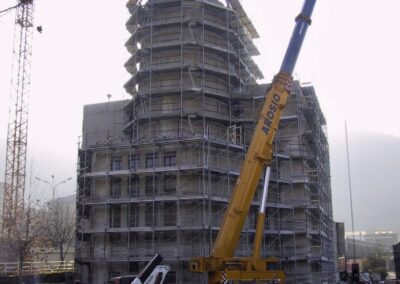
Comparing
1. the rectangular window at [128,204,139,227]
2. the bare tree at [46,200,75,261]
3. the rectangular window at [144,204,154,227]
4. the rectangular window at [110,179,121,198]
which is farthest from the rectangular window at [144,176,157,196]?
the bare tree at [46,200,75,261]

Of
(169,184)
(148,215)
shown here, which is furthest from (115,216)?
(169,184)

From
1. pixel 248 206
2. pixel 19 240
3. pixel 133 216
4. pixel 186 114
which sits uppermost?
pixel 186 114

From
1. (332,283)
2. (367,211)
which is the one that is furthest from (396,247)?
(367,211)

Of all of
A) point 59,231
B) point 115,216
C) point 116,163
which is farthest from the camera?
point 59,231

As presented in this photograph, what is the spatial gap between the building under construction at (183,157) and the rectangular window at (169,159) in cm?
10

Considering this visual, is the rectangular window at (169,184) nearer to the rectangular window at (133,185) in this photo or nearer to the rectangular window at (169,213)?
the rectangular window at (169,213)

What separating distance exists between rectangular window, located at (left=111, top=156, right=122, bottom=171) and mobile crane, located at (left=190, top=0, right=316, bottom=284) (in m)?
21.4

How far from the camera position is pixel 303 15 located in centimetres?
2539

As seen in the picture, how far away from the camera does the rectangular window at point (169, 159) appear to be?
41781 millimetres

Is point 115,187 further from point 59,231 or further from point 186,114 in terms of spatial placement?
point 59,231

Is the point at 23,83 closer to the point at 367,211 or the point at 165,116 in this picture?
the point at 165,116

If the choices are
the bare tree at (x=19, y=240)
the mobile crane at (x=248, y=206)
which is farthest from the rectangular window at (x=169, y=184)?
the mobile crane at (x=248, y=206)

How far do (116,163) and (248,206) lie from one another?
74.4 ft

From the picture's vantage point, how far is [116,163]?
43.6 m
